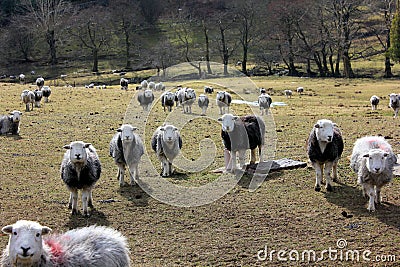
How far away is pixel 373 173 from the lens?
1060 cm

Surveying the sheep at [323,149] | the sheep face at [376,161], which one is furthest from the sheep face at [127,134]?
the sheep face at [376,161]

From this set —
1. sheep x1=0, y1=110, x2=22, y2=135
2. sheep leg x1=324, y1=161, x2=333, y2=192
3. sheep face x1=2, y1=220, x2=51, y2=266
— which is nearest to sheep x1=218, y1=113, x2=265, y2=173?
sheep leg x1=324, y1=161, x2=333, y2=192

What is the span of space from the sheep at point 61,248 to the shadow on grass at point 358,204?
17.0ft

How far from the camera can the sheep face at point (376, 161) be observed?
10320 millimetres

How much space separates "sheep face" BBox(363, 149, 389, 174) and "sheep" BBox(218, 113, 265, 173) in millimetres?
3886

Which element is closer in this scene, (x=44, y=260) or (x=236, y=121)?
(x=44, y=260)

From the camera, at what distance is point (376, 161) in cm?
1042

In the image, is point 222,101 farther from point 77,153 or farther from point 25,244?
point 25,244

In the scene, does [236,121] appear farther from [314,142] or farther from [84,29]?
[84,29]

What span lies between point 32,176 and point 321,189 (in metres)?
7.43

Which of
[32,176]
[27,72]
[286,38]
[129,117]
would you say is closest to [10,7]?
[27,72]

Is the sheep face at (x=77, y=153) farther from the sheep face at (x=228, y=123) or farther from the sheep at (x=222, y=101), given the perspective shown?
the sheep at (x=222, y=101)

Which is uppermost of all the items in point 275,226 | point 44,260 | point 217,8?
point 217,8

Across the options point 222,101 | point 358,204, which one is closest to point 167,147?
point 358,204
